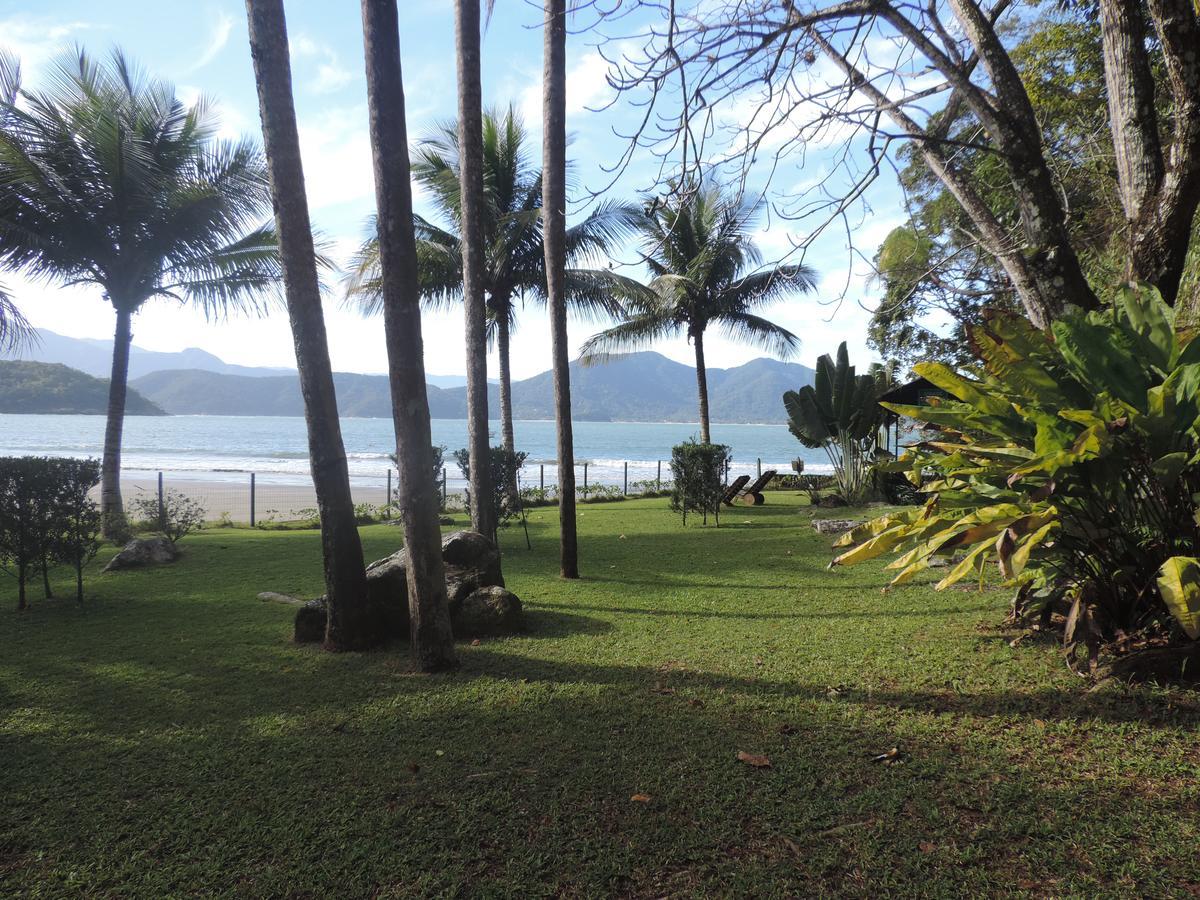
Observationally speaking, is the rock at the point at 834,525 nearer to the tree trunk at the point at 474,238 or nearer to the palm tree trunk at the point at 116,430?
the tree trunk at the point at 474,238

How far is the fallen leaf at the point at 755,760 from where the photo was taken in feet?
9.89

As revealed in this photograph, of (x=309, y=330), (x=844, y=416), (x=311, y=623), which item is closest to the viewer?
(x=309, y=330)

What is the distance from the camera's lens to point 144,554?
8.88 meters

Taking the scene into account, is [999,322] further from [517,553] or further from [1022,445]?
[517,553]

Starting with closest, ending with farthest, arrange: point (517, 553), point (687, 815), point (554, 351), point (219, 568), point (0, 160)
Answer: point (687, 815) → point (554, 351) → point (219, 568) → point (517, 553) → point (0, 160)

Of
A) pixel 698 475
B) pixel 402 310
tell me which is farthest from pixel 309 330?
pixel 698 475

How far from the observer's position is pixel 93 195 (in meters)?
11.9

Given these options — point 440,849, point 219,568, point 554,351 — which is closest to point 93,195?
point 219,568

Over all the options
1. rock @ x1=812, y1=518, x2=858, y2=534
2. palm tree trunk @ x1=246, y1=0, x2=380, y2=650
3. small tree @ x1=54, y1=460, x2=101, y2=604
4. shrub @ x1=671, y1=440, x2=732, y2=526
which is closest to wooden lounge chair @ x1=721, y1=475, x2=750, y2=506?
shrub @ x1=671, y1=440, x2=732, y2=526

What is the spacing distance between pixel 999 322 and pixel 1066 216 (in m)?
1.16

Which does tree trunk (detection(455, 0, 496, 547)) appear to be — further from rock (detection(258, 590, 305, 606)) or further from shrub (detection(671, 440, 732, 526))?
shrub (detection(671, 440, 732, 526))

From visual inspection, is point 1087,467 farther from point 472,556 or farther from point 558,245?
point 558,245

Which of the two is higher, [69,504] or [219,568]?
[69,504]

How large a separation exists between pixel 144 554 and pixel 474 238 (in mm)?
5969
